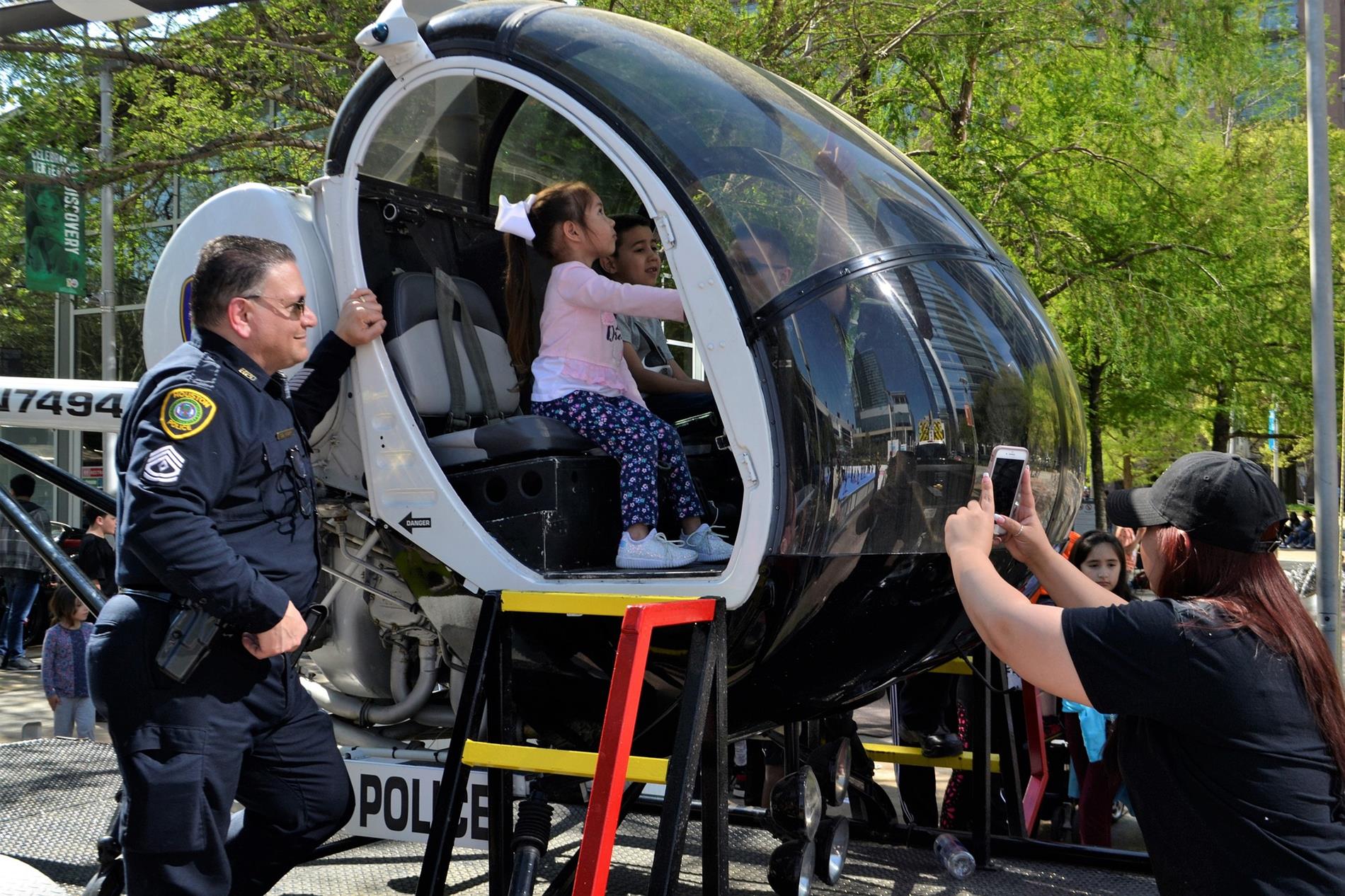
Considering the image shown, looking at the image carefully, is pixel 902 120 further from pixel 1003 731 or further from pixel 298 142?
pixel 1003 731

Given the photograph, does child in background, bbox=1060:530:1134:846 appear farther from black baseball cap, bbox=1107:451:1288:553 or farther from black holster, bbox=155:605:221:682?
black holster, bbox=155:605:221:682

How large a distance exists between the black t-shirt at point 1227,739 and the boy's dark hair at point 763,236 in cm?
125

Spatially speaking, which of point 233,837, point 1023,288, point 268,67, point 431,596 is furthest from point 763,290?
point 268,67

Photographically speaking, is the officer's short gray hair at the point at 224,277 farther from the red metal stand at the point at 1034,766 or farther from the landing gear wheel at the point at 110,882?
the red metal stand at the point at 1034,766

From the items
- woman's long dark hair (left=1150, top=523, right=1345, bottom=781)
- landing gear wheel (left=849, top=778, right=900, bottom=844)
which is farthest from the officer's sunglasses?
landing gear wheel (left=849, top=778, right=900, bottom=844)

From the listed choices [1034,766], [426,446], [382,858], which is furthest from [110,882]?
[1034,766]

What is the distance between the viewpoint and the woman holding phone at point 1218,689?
219 centimetres

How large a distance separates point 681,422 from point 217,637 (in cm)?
189

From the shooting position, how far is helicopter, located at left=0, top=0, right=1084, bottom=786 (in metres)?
3.04

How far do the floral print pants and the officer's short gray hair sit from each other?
96 cm

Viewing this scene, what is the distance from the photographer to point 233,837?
303 centimetres

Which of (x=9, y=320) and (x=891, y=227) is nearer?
(x=891, y=227)

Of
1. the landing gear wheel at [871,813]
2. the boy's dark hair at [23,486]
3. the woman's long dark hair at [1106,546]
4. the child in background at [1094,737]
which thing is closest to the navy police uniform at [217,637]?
the landing gear wheel at [871,813]

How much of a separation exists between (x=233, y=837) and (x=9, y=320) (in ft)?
51.4
